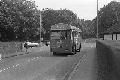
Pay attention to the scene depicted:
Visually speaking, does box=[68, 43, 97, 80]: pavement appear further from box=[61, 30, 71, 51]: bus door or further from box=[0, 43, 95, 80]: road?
box=[61, 30, 71, 51]: bus door

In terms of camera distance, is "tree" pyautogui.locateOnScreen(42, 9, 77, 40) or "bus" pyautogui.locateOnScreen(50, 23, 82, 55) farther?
"tree" pyautogui.locateOnScreen(42, 9, 77, 40)

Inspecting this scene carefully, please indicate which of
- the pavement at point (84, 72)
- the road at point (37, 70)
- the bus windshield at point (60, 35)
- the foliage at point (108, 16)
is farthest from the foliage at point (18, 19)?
Answer: the pavement at point (84, 72)

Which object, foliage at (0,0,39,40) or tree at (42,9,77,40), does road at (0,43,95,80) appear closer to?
foliage at (0,0,39,40)

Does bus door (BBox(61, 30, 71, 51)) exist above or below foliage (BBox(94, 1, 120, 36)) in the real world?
below

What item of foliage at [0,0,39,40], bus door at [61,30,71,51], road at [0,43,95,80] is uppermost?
foliage at [0,0,39,40]

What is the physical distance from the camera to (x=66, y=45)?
3034 cm

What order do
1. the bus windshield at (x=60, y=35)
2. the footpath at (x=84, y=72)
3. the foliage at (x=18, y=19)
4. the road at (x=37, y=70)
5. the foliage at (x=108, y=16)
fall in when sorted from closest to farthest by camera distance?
the footpath at (x=84, y=72)
the road at (x=37, y=70)
the bus windshield at (x=60, y=35)
the foliage at (x=18, y=19)
the foliage at (x=108, y=16)

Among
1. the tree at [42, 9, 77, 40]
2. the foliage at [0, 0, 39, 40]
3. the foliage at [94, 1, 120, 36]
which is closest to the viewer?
the foliage at [0, 0, 39, 40]

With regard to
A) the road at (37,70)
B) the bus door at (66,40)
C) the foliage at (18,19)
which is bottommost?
the road at (37,70)

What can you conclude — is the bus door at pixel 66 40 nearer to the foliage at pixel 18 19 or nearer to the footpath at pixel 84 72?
the footpath at pixel 84 72

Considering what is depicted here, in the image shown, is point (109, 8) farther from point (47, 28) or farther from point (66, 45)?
point (66, 45)

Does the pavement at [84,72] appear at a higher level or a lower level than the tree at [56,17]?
lower

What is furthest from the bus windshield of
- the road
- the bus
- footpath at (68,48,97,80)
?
footpath at (68,48,97,80)

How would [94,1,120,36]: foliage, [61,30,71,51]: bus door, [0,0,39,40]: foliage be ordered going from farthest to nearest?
[94,1,120,36]: foliage
[0,0,39,40]: foliage
[61,30,71,51]: bus door
